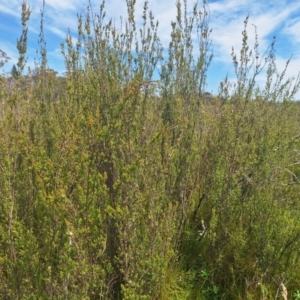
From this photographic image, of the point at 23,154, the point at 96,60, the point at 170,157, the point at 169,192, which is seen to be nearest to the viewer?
the point at 23,154

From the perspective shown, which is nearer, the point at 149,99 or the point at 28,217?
the point at 28,217

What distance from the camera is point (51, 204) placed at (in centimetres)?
176

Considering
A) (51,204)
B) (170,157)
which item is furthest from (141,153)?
(51,204)

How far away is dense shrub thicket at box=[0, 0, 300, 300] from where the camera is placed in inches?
72.7

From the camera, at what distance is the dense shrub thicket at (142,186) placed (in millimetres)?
1847

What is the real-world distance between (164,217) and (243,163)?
4.21ft

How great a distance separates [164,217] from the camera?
2223 mm

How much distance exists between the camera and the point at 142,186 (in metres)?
2.24

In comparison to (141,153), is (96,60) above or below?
above

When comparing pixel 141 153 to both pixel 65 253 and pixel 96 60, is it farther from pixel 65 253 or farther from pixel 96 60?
pixel 96 60

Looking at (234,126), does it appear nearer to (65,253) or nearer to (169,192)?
(169,192)

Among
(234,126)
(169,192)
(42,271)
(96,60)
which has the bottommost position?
(42,271)

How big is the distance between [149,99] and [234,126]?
2.90ft

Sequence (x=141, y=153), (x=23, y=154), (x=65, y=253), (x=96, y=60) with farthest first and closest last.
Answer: (x=96, y=60) → (x=23, y=154) → (x=141, y=153) → (x=65, y=253)
